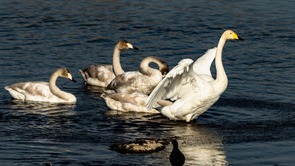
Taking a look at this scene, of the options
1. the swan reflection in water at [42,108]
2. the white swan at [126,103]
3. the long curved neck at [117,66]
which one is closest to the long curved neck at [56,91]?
the swan reflection in water at [42,108]

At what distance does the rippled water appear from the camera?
15.1 metres

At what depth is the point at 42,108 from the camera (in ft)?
62.4

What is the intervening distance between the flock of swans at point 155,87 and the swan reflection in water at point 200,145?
52 cm

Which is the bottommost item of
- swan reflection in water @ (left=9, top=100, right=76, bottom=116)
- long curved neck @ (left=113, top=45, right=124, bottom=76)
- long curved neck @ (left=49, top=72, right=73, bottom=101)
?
swan reflection in water @ (left=9, top=100, right=76, bottom=116)

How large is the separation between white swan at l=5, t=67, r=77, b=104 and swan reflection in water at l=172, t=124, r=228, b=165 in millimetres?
3306

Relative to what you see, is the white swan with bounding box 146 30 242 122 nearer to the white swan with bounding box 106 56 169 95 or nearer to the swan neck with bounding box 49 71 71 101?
the swan neck with bounding box 49 71 71 101

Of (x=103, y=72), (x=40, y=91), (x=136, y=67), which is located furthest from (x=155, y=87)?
(x=136, y=67)

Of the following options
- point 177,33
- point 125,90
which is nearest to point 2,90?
point 125,90

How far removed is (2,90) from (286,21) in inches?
393

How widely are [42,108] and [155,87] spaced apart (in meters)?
2.30

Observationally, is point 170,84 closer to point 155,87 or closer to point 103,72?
point 155,87

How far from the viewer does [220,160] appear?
47.4 ft

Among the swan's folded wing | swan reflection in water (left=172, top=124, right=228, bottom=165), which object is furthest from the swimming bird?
the swan's folded wing

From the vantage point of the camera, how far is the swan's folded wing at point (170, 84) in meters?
16.5
